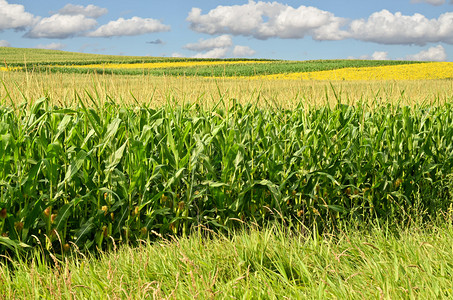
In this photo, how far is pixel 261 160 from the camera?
374 cm

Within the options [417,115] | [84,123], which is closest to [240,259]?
[84,123]

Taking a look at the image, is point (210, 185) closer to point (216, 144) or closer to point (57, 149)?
point (216, 144)

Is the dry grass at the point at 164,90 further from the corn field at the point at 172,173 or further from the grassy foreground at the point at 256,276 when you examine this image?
the grassy foreground at the point at 256,276

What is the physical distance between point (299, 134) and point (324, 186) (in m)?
0.64

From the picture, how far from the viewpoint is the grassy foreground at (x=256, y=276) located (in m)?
2.19

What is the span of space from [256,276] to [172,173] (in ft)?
4.45

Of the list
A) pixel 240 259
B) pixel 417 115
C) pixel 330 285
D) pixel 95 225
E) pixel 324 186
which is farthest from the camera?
pixel 417 115

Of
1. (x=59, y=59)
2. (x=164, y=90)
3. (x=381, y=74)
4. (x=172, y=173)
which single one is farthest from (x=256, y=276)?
(x=59, y=59)

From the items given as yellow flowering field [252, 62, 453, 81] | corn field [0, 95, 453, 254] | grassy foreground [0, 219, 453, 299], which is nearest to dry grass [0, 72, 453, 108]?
corn field [0, 95, 453, 254]

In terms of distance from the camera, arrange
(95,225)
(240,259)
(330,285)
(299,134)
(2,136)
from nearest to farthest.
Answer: (330,285) < (240,259) < (2,136) < (95,225) < (299,134)

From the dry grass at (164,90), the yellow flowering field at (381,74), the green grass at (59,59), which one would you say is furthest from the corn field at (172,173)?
the green grass at (59,59)

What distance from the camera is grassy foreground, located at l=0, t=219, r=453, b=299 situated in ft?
7.17

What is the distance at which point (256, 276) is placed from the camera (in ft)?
8.17

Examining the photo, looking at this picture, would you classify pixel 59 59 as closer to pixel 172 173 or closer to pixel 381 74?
pixel 381 74
